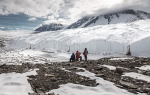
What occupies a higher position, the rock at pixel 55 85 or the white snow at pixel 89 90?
the rock at pixel 55 85

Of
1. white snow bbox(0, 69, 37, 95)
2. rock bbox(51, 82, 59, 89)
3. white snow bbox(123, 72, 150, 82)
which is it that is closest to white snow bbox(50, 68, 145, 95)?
rock bbox(51, 82, 59, 89)

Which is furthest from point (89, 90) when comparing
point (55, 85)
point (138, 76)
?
point (138, 76)

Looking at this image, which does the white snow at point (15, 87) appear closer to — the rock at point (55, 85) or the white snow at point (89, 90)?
the rock at point (55, 85)

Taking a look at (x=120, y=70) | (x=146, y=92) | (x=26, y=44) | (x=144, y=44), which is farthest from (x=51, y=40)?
(x=146, y=92)

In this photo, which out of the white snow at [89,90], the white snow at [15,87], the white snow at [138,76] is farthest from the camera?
the white snow at [138,76]

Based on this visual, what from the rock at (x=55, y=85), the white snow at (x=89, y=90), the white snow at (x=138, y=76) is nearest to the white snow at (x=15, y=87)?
the rock at (x=55, y=85)

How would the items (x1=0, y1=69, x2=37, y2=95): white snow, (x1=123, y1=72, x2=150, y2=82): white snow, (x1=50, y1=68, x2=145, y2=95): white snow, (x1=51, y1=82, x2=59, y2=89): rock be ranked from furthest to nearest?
(x1=123, y1=72, x2=150, y2=82): white snow < (x1=51, y1=82, x2=59, y2=89): rock < (x1=50, y1=68, x2=145, y2=95): white snow < (x1=0, y1=69, x2=37, y2=95): white snow

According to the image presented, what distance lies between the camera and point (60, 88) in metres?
Answer: 8.53

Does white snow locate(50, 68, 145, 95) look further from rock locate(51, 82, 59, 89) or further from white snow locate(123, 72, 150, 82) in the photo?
white snow locate(123, 72, 150, 82)

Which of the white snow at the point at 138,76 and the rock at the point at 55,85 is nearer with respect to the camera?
the rock at the point at 55,85

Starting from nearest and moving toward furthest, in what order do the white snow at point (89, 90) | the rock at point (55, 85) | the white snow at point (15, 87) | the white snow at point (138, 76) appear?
1. the white snow at point (15, 87)
2. the white snow at point (89, 90)
3. the rock at point (55, 85)
4. the white snow at point (138, 76)

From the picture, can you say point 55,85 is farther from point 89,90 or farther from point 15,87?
point 15,87

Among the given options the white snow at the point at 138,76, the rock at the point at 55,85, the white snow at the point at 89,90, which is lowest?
the white snow at the point at 89,90

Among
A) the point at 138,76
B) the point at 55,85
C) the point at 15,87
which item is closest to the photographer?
the point at 15,87
